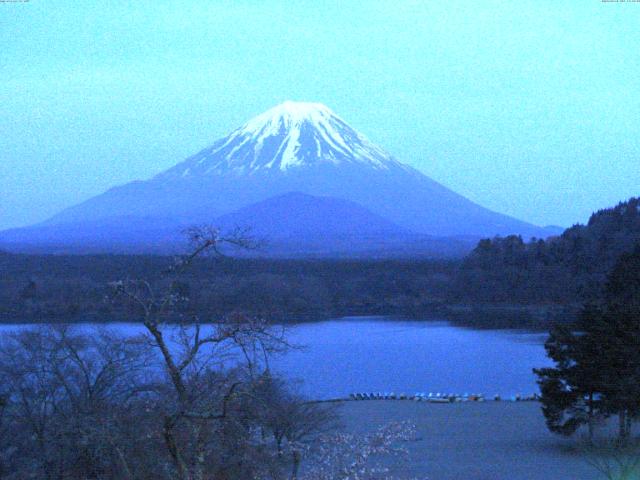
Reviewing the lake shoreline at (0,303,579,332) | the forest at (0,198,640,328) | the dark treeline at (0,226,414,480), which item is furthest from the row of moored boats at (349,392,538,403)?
Answer: the forest at (0,198,640,328)

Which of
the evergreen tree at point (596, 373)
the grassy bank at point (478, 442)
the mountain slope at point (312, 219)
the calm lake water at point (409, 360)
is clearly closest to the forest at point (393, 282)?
the calm lake water at point (409, 360)

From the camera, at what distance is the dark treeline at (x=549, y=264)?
117 feet

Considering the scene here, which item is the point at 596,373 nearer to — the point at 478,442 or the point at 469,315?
the point at 478,442

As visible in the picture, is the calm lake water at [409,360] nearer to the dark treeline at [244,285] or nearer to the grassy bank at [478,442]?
the grassy bank at [478,442]

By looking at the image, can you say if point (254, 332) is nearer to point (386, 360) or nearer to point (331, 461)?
point (331, 461)

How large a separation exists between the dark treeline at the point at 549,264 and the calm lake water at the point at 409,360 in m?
7.38

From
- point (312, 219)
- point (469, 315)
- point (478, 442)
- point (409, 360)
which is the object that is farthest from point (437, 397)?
point (312, 219)

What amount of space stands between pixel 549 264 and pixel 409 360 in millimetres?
17542

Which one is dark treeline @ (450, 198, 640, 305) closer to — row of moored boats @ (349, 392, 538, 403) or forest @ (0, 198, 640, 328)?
forest @ (0, 198, 640, 328)

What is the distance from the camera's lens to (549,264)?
3778 cm

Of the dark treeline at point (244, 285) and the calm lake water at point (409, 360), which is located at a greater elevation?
the dark treeline at point (244, 285)

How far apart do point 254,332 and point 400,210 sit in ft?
289

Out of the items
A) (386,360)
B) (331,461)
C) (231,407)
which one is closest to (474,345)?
(386,360)

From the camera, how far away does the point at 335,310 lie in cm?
3616
